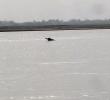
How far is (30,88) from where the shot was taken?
27609 millimetres

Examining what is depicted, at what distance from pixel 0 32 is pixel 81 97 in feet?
399

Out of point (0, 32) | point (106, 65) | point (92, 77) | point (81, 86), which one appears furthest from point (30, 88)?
point (0, 32)

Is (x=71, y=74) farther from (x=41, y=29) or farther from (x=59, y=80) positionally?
(x=41, y=29)

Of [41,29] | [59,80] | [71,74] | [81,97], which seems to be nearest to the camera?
[81,97]

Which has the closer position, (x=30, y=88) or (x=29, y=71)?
(x=30, y=88)

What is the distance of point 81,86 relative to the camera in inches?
1096

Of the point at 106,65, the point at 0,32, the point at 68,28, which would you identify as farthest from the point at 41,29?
the point at 106,65

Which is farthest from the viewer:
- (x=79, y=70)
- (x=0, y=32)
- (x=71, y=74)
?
(x=0, y=32)

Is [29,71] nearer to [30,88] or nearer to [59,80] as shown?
[59,80]

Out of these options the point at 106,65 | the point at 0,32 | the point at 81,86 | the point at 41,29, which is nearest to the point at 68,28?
the point at 41,29

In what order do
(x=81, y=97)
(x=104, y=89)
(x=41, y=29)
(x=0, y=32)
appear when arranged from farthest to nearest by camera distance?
1. (x=41, y=29)
2. (x=0, y=32)
3. (x=104, y=89)
4. (x=81, y=97)

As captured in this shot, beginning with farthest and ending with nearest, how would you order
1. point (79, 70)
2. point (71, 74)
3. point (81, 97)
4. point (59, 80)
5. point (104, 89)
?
point (79, 70), point (71, 74), point (59, 80), point (104, 89), point (81, 97)

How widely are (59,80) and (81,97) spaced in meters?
6.18

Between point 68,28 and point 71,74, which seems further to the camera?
point 68,28
